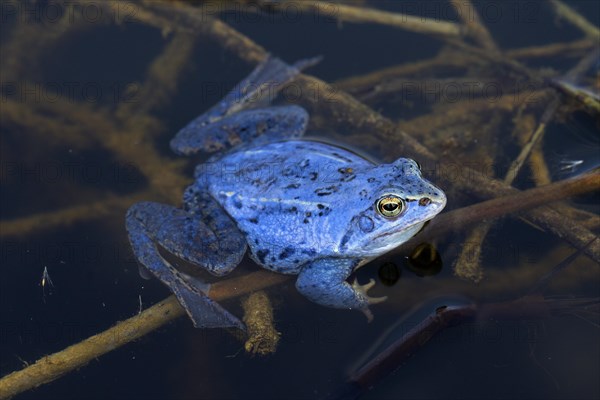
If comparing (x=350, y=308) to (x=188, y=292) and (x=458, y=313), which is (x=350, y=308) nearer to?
(x=458, y=313)

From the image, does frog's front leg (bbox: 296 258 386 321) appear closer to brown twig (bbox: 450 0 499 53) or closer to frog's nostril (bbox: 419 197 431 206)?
frog's nostril (bbox: 419 197 431 206)

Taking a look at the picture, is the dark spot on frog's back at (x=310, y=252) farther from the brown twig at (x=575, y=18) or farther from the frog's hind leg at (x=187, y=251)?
the brown twig at (x=575, y=18)

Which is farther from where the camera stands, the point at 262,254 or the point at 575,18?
the point at 575,18

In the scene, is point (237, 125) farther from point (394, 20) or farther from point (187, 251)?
point (394, 20)

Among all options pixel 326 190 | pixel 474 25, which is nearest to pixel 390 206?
pixel 326 190

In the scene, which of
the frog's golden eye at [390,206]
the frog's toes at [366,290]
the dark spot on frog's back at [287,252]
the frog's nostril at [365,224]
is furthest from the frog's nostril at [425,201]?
the dark spot on frog's back at [287,252]

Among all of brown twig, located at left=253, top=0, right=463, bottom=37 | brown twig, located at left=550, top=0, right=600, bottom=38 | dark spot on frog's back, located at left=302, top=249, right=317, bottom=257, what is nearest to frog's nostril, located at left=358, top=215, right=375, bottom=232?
dark spot on frog's back, located at left=302, top=249, right=317, bottom=257
